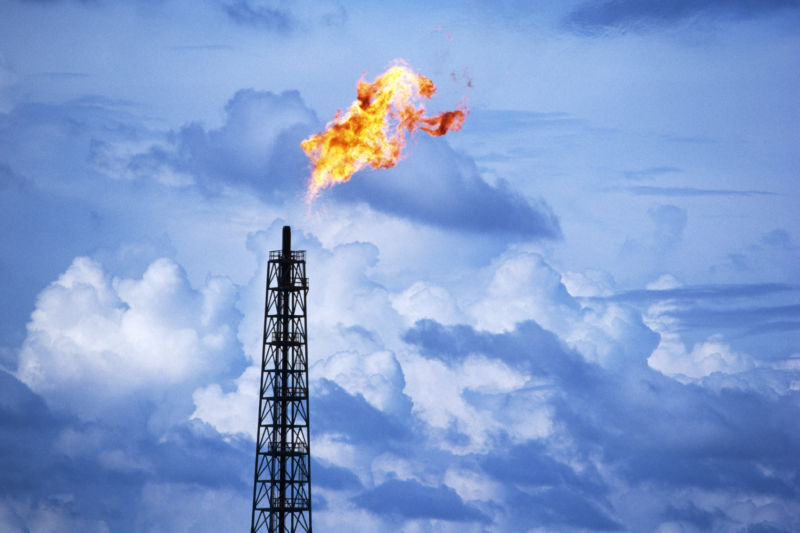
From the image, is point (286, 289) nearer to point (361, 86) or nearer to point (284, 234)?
point (284, 234)

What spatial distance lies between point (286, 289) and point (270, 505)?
16.9 meters

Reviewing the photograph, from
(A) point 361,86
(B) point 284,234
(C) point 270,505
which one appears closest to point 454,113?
(A) point 361,86

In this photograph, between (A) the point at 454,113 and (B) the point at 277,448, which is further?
(B) the point at 277,448

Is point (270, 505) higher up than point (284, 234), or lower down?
lower down

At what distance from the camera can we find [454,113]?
15925 cm

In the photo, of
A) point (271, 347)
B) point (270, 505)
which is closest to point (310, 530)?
point (270, 505)

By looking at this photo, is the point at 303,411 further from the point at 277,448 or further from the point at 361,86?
the point at 361,86

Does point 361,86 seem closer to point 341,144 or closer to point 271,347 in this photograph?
point 341,144

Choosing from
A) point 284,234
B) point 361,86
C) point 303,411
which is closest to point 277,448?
point 303,411

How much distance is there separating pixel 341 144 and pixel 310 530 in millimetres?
31159

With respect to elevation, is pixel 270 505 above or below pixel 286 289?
below

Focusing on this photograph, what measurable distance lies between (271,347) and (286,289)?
4.74 meters

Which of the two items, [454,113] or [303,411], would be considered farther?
[303,411]

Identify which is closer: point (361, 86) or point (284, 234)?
point (361, 86)
